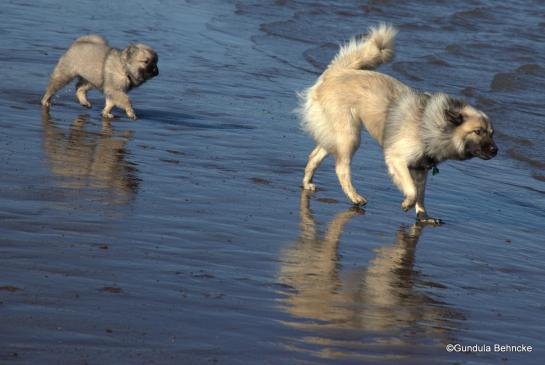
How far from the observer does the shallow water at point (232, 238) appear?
14.6 ft

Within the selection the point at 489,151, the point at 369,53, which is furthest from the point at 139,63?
the point at 489,151

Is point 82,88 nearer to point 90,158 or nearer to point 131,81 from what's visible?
point 131,81

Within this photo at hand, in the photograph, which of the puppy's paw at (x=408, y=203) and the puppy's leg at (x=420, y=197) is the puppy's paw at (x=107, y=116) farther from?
the puppy's paw at (x=408, y=203)

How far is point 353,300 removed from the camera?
5211 millimetres

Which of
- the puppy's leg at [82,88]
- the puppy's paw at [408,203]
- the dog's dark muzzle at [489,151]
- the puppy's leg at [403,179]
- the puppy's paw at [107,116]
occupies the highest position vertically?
the dog's dark muzzle at [489,151]

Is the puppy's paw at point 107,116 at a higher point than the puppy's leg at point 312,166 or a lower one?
lower

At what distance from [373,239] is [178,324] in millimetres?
2476

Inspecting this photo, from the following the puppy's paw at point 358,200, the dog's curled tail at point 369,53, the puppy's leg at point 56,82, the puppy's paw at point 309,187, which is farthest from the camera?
the puppy's leg at point 56,82

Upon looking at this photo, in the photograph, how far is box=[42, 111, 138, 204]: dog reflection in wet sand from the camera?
688 centimetres

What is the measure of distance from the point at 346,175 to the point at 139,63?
3270 millimetres

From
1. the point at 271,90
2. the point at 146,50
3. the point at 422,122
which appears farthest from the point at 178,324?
the point at 271,90

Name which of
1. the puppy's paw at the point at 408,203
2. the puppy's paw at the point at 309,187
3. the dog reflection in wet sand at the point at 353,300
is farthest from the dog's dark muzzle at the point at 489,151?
the puppy's paw at the point at 309,187

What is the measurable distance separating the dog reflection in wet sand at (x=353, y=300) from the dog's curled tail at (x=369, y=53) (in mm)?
2046

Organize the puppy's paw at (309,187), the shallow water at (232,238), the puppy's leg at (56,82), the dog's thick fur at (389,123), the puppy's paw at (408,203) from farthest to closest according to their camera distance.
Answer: the puppy's leg at (56,82) → the puppy's paw at (309,187) → the dog's thick fur at (389,123) → the puppy's paw at (408,203) → the shallow water at (232,238)
